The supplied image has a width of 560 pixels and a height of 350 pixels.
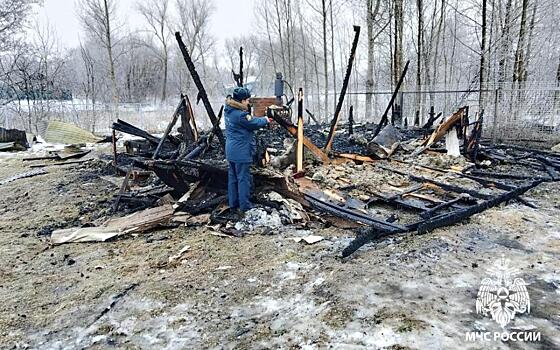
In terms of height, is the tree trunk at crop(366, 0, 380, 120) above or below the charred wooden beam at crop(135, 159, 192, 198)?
above

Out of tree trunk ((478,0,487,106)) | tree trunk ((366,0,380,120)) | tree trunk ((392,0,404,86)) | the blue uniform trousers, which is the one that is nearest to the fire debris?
the blue uniform trousers

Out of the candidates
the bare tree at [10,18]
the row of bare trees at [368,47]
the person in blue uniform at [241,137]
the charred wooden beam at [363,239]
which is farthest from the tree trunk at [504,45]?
the bare tree at [10,18]

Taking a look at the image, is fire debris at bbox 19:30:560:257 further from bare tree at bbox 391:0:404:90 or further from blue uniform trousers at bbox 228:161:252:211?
bare tree at bbox 391:0:404:90

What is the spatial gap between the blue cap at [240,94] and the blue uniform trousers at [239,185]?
837mm

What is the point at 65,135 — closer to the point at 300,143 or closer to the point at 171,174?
the point at 171,174

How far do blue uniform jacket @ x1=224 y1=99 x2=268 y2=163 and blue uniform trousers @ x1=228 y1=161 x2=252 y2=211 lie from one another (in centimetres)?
12

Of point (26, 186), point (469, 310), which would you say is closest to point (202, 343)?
point (469, 310)

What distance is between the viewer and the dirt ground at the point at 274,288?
2.53 meters

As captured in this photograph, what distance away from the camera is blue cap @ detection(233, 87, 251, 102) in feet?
16.0

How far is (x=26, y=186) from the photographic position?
793 centimetres

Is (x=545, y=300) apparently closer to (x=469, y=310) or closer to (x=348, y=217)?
(x=469, y=310)

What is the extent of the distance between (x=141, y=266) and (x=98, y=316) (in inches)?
37.0

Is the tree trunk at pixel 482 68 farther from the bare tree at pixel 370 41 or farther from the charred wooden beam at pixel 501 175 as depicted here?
the bare tree at pixel 370 41

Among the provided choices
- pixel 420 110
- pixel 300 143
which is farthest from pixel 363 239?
pixel 420 110
